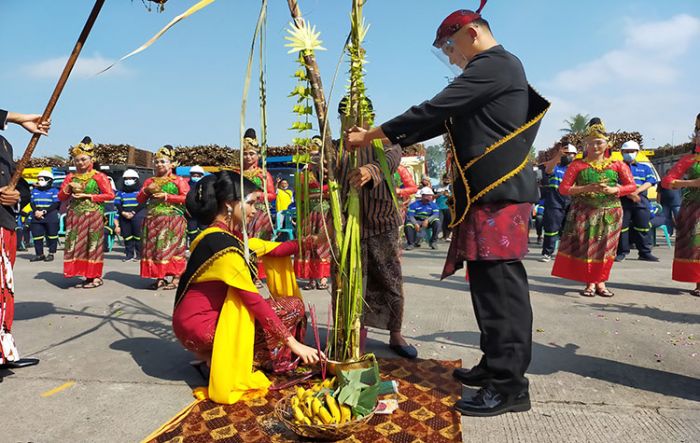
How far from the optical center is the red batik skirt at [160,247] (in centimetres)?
592

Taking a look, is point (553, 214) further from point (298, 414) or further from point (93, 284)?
point (298, 414)

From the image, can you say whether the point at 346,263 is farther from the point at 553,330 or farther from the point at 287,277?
the point at 553,330

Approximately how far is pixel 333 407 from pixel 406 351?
45.5 inches

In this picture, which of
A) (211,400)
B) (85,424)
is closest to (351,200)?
(211,400)

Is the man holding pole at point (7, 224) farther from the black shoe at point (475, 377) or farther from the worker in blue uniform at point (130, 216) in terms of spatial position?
the worker in blue uniform at point (130, 216)

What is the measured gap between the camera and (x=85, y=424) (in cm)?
229

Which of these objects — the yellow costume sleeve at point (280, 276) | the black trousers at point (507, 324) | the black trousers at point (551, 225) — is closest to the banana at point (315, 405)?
the black trousers at point (507, 324)

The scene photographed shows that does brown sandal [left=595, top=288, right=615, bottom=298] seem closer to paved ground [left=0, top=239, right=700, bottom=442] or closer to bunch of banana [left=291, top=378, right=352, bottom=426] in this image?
paved ground [left=0, top=239, right=700, bottom=442]

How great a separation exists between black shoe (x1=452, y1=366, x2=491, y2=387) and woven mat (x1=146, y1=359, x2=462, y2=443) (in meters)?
0.07

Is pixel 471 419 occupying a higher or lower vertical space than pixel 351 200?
lower

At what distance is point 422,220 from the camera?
11328 mm

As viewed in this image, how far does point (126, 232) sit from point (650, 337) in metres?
8.59

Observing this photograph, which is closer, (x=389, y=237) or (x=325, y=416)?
(x=325, y=416)

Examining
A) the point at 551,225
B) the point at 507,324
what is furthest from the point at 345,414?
the point at 551,225
